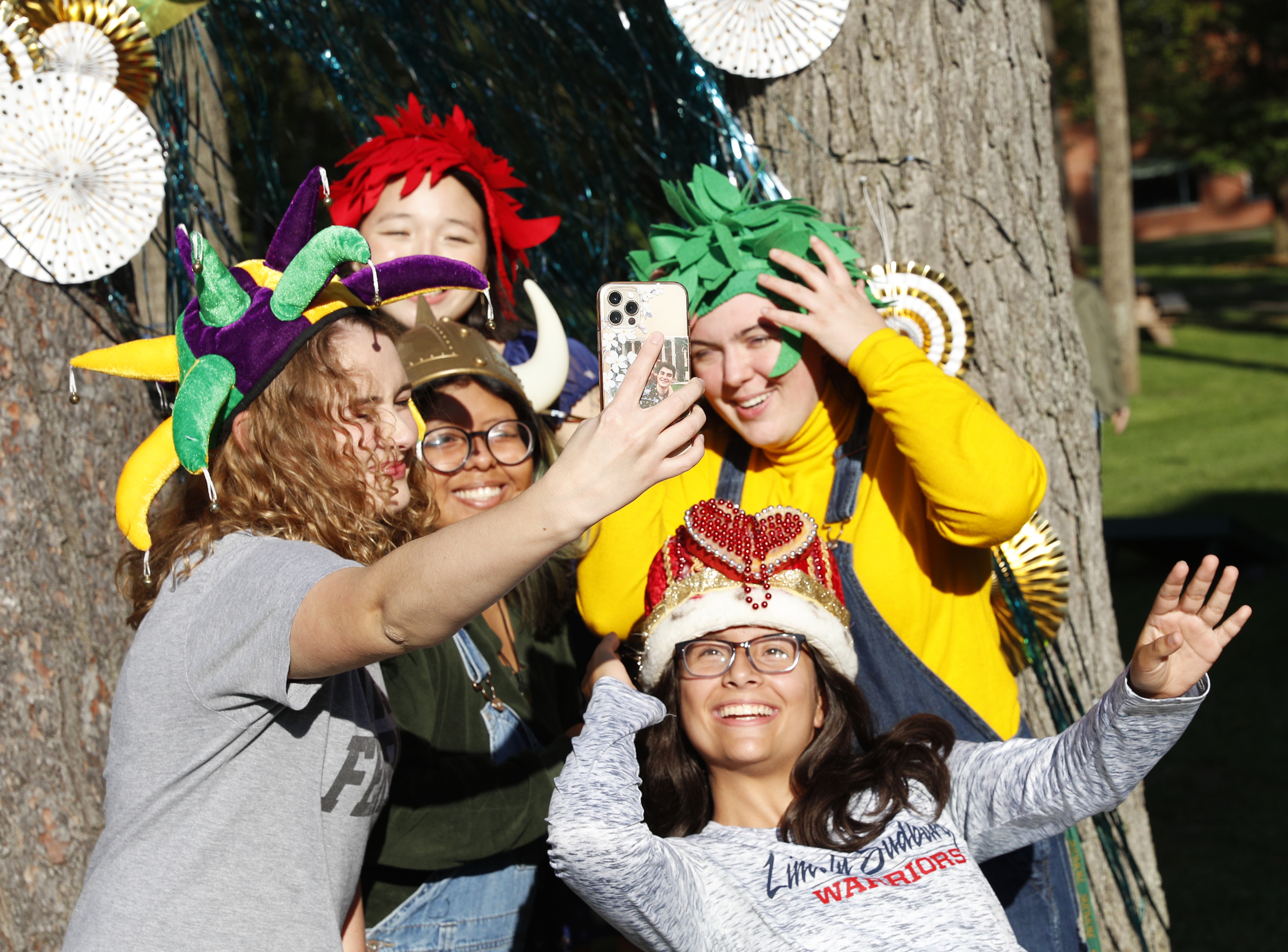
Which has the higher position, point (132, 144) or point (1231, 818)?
point (132, 144)

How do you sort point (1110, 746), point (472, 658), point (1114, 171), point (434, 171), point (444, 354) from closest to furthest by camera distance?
point (1110, 746) → point (472, 658) → point (444, 354) → point (434, 171) → point (1114, 171)

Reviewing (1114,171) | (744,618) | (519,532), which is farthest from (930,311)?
(1114,171)

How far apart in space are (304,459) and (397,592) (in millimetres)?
413

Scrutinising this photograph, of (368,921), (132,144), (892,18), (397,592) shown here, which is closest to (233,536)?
(397,592)

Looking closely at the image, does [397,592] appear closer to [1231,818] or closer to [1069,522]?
[1069,522]

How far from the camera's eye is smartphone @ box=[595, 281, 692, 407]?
5.21 ft

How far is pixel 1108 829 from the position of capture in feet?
9.21

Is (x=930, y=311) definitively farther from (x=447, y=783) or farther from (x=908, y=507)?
(x=447, y=783)

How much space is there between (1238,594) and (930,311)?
4.81m

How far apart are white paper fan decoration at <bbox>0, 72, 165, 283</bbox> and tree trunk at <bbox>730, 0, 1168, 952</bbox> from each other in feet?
4.77

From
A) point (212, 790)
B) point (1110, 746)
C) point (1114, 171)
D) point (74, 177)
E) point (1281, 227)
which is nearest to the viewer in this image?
point (212, 790)

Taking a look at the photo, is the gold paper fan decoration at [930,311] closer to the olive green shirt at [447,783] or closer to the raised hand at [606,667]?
the raised hand at [606,667]

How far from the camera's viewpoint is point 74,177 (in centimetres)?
251

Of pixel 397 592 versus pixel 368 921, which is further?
pixel 368 921
